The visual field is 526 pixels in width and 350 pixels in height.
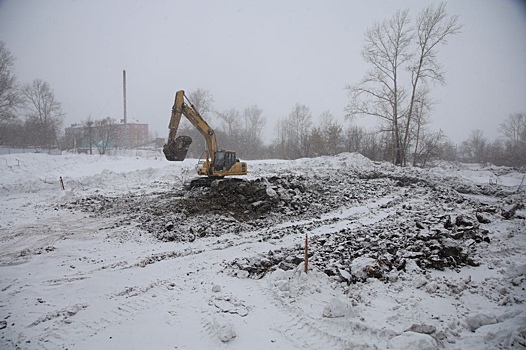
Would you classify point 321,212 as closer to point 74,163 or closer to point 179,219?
point 179,219

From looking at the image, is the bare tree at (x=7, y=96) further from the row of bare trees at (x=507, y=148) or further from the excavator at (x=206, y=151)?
the row of bare trees at (x=507, y=148)

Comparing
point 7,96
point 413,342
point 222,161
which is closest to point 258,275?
point 413,342

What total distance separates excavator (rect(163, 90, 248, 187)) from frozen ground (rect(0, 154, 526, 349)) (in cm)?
248

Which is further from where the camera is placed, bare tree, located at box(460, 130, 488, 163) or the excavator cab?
bare tree, located at box(460, 130, 488, 163)

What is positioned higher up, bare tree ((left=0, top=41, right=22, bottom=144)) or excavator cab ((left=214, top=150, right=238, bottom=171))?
bare tree ((left=0, top=41, right=22, bottom=144))

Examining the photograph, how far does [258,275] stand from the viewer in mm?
5441

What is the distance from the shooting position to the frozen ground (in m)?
3.72

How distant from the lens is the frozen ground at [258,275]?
3719 mm

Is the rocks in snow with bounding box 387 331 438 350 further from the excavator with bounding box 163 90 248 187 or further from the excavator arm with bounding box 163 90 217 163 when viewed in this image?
the excavator arm with bounding box 163 90 217 163

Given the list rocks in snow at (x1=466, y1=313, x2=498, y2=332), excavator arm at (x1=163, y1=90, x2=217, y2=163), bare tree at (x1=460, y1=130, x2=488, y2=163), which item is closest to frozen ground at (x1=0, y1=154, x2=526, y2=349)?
rocks in snow at (x1=466, y1=313, x2=498, y2=332)

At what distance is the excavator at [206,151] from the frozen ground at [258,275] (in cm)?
248

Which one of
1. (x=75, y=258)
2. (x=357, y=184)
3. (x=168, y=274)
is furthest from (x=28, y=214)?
(x=357, y=184)

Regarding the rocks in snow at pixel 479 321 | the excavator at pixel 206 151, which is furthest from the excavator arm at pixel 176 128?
the rocks in snow at pixel 479 321

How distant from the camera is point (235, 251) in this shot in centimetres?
672
